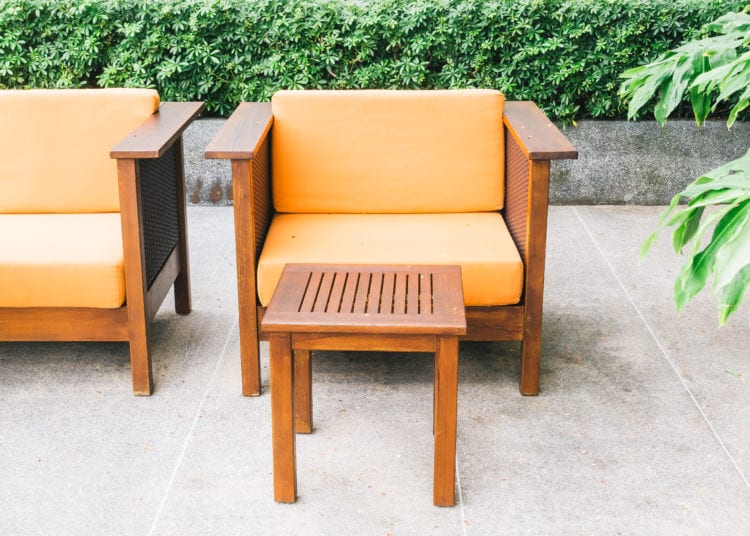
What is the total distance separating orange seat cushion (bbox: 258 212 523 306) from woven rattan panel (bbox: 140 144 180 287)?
1.36ft

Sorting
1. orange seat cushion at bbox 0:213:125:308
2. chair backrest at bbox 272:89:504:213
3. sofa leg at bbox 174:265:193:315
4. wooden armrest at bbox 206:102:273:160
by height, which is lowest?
sofa leg at bbox 174:265:193:315

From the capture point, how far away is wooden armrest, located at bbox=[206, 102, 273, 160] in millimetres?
3062

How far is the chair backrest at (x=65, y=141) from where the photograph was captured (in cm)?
362

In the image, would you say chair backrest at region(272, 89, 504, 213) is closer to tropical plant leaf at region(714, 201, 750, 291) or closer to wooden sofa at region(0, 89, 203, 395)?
wooden sofa at region(0, 89, 203, 395)

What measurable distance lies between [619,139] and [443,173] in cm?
209

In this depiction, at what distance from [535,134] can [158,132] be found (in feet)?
4.20

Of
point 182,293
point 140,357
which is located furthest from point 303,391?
point 182,293

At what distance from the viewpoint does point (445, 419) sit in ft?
8.50

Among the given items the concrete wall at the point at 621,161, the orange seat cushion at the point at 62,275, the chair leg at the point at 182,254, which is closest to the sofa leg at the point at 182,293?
the chair leg at the point at 182,254

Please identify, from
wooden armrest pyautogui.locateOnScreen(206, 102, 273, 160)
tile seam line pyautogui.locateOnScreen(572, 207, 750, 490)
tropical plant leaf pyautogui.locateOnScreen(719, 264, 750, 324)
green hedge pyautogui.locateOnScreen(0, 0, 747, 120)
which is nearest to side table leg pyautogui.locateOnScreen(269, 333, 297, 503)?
wooden armrest pyautogui.locateOnScreen(206, 102, 273, 160)

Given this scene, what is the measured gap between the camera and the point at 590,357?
356 centimetres

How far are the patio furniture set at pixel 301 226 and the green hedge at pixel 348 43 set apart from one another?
1490 mm

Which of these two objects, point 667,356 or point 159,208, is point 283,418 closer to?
point 159,208

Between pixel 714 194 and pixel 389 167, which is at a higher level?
pixel 714 194
